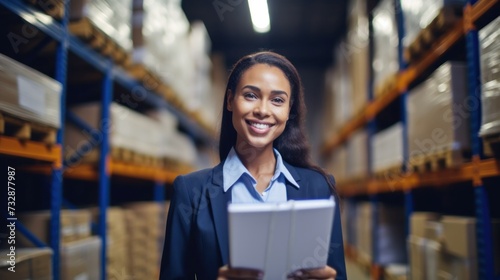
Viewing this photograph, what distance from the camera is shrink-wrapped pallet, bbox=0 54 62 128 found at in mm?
2594

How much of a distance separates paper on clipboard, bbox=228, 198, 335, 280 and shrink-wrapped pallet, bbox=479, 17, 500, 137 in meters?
1.67

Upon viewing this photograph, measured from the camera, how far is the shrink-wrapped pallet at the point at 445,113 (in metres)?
3.32

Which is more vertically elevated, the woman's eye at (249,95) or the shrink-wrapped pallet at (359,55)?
the shrink-wrapped pallet at (359,55)

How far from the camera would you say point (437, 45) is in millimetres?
3807

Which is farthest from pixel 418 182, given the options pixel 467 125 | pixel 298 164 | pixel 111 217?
pixel 111 217

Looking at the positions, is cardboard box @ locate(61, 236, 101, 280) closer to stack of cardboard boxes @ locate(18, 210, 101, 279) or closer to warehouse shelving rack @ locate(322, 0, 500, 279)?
stack of cardboard boxes @ locate(18, 210, 101, 279)

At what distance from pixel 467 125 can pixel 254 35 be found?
27.5 ft

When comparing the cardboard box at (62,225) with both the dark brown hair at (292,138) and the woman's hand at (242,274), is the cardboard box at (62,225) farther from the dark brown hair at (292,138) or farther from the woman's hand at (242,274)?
the woman's hand at (242,274)

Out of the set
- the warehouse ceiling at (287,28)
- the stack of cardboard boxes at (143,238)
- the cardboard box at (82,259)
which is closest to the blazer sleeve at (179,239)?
the cardboard box at (82,259)

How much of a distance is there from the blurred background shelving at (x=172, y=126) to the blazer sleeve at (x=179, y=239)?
0.90 m

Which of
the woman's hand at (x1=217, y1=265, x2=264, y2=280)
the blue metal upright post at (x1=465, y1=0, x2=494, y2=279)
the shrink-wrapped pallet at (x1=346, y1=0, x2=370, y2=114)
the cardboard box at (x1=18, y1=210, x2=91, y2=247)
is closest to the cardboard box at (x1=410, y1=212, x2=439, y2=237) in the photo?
the blue metal upright post at (x1=465, y1=0, x2=494, y2=279)

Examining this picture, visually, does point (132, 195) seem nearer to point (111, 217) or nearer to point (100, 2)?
point (111, 217)

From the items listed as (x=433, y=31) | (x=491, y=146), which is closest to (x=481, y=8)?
(x=433, y=31)

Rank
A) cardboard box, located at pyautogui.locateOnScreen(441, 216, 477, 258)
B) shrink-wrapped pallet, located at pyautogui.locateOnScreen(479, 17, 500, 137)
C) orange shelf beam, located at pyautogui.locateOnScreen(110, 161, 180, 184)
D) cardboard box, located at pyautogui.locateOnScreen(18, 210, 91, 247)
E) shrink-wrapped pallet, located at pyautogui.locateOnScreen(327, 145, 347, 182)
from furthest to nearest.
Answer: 1. shrink-wrapped pallet, located at pyautogui.locateOnScreen(327, 145, 347, 182)
2. orange shelf beam, located at pyautogui.locateOnScreen(110, 161, 180, 184)
3. cardboard box, located at pyautogui.locateOnScreen(18, 210, 91, 247)
4. cardboard box, located at pyautogui.locateOnScreen(441, 216, 477, 258)
5. shrink-wrapped pallet, located at pyautogui.locateOnScreen(479, 17, 500, 137)
